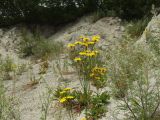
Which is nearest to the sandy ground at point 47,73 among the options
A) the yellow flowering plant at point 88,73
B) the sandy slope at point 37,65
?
the sandy slope at point 37,65

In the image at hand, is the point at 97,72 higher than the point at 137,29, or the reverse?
the point at 137,29

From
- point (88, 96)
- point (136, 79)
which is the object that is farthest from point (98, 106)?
point (136, 79)

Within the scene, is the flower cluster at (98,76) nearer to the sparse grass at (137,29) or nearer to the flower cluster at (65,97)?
the flower cluster at (65,97)

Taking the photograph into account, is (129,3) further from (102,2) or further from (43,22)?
(43,22)

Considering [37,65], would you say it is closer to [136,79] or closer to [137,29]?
[137,29]

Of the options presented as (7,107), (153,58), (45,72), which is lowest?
(45,72)

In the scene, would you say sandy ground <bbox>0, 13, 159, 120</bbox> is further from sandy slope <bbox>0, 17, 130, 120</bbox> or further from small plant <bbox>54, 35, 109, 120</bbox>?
small plant <bbox>54, 35, 109, 120</bbox>

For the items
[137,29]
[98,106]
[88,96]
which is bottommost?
[98,106]

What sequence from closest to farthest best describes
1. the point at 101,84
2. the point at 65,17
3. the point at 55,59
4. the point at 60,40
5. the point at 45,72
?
the point at 101,84
the point at 45,72
the point at 55,59
the point at 60,40
the point at 65,17

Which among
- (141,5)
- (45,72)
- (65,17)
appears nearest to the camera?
(45,72)

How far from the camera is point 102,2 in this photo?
470 inches

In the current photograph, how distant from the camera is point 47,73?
911 centimetres

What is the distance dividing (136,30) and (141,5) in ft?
3.34

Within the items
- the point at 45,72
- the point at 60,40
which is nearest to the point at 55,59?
the point at 45,72
